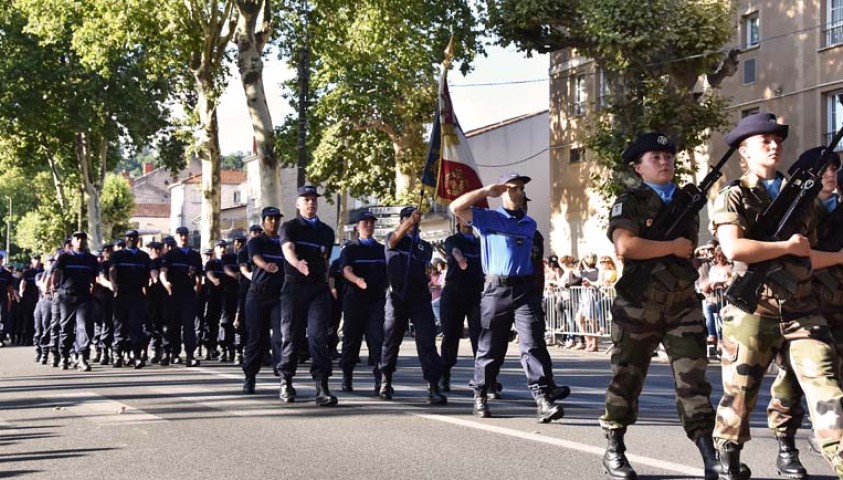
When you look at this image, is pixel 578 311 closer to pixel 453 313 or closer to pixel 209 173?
pixel 453 313

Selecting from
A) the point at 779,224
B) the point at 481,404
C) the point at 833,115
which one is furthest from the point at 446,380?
the point at 833,115

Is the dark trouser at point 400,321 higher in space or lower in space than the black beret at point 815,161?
lower

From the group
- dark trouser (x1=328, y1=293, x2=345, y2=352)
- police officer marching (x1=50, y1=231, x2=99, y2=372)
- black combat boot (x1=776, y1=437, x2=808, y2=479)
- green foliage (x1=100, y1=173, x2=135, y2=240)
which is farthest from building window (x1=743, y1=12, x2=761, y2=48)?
green foliage (x1=100, y1=173, x2=135, y2=240)

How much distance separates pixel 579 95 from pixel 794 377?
33352 mm

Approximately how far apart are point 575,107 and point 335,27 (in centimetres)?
1098

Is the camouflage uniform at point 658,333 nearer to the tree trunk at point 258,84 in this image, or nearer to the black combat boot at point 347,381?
the black combat boot at point 347,381

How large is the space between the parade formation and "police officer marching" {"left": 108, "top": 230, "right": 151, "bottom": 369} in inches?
0.9

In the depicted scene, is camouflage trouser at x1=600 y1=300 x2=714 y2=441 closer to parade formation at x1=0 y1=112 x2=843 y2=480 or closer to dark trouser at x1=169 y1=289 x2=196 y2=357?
parade formation at x1=0 y1=112 x2=843 y2=480

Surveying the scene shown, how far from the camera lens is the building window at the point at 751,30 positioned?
31.2 m

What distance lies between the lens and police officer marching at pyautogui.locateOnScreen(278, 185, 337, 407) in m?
11.2

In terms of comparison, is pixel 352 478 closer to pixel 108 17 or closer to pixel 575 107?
pixel 108 17

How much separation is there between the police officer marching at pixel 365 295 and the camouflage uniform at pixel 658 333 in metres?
5.65

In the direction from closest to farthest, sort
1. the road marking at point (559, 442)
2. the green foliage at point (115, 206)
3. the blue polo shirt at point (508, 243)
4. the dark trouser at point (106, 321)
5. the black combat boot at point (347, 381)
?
the road marking at point (559, 442) → the blue polo shirt at point (508, 243) → the black combat boot at point (347, 381) → the dark trouser at point (106, 321) → the green foliage at point (115, 206)

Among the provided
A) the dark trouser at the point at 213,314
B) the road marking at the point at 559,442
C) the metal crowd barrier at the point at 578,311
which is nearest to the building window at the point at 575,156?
the metal crowd barrier at the point at 578,311
